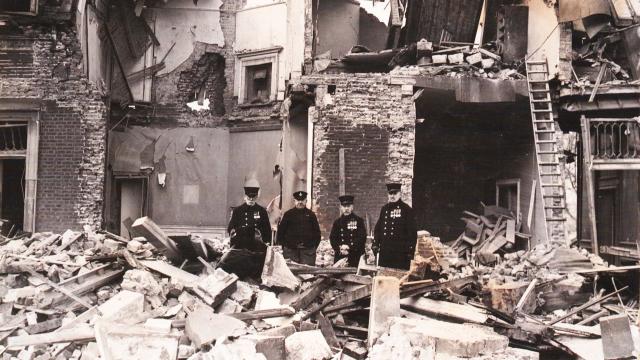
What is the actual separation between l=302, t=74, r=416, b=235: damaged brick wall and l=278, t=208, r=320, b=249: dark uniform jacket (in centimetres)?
222

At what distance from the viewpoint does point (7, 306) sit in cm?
693

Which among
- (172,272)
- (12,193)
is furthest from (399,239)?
(12,193)

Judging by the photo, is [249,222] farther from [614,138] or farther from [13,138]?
[614,138]

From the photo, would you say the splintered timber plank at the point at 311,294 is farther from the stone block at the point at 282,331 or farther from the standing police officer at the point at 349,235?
the standing police officer at the point at 349,235

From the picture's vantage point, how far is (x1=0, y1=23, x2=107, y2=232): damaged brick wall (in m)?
11.8

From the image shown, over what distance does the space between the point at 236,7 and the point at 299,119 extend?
5.18 m

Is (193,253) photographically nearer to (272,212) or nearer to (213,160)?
(272,212)

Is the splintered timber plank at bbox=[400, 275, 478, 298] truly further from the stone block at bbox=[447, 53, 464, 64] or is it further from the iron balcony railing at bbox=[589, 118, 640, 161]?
the stone block at bbox=[447, 53, 464, 64]

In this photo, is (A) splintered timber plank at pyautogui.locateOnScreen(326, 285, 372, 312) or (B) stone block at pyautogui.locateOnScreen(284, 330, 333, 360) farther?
(A) splintered timber plank at pyautogui.locateOnScreen(326, 285, 372, 312)

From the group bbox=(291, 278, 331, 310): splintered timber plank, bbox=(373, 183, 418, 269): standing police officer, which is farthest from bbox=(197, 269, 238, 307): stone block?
bbox=(373, 183, 418, 269): standing police officer

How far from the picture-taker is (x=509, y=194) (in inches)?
536

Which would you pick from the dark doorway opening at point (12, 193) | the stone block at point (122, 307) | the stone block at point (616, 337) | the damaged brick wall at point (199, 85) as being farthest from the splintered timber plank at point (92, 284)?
the damaged brick wall at point (199, 85)

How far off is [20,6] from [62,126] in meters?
2.49

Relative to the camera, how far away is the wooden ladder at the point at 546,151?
10.7 m
